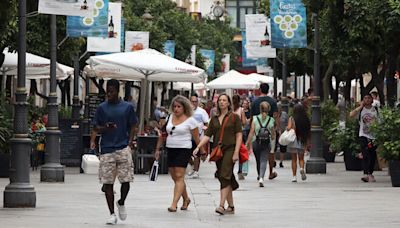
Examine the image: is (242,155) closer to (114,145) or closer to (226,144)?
(226,144)

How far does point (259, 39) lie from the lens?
38.0 meters

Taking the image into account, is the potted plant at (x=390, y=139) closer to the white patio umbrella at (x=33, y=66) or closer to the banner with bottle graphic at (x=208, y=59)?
the white patio umbrella at (x=33, y=66)

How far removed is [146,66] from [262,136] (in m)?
5.73

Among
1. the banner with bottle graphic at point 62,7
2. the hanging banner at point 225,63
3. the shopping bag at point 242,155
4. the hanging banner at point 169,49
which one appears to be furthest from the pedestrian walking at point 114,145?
the hanging banner at point 225,63

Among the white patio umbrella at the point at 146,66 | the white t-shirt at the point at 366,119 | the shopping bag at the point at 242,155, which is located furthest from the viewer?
the white patio umbrella at the point at 146,66

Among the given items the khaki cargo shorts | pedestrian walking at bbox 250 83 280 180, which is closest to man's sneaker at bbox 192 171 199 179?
pedestrian walking at bbox 250 83 280 180

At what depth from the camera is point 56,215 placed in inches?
635

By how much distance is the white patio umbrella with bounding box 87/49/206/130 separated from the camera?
28.0m

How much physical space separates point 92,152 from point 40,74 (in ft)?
16.8

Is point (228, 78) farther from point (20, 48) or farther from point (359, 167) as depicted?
point (20, 48)

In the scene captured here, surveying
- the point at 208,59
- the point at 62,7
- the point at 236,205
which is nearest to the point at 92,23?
the point at 62,7

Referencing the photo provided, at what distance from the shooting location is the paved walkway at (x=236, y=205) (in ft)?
50.9

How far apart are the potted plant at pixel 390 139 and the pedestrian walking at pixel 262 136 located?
1974mm

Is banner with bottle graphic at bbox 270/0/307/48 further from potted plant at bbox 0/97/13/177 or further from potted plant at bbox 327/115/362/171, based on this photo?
potted plant at bbox 0/97/13/177
